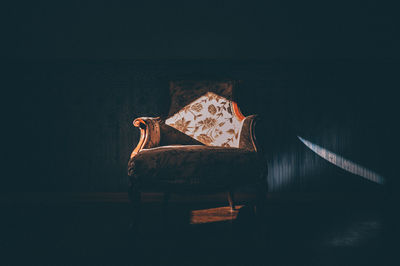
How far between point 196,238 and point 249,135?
69 centimetres

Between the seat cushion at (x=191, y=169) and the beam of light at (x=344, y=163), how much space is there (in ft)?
4.33

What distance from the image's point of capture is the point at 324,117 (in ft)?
8.84

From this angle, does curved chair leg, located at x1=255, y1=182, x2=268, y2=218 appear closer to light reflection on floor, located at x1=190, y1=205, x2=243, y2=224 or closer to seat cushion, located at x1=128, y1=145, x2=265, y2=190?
seat cushion, located at x1=128, y1=145, x2=265, y2=190

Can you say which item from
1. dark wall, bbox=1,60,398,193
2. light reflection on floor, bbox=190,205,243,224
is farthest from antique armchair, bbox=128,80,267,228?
dark wall, bbox=1,60,398,193

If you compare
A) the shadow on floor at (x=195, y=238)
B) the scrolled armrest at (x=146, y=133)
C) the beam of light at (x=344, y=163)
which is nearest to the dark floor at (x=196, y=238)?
the shadow on floor at (x=195, y=238)

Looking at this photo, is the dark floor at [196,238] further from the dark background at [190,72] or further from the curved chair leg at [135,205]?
the dark background at [190,72]

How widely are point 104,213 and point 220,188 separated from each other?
3.67 ft

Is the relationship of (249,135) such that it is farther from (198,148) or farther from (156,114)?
(156,114)

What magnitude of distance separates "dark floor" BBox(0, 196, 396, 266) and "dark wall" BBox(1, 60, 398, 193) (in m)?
0.50

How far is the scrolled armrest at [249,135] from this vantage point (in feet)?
5.83

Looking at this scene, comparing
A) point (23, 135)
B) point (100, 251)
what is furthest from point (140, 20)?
point (100, 251)

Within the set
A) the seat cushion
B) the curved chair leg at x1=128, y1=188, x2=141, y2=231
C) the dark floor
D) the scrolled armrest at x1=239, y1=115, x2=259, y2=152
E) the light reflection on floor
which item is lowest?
the light reflection on floor

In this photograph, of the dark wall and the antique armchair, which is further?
the dark wall

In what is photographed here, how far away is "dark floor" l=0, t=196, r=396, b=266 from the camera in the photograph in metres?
1.34
